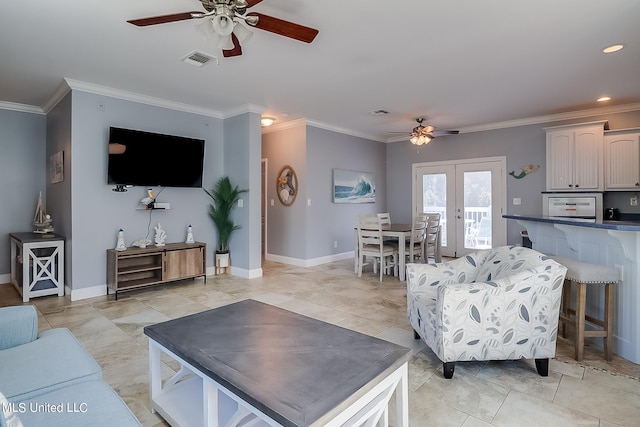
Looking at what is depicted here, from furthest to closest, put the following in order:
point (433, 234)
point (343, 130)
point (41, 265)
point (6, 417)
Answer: point (343, 130)
point (433, 234)
point (41, 265)
point (6, 417)

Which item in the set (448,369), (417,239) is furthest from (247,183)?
(448,369)

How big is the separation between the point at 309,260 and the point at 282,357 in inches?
182

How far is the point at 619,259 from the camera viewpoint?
255 cm

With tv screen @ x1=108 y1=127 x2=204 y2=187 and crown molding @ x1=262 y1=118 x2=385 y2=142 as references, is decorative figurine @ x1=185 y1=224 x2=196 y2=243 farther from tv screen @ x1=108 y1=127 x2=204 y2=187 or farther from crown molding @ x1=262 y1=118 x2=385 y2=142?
crown molding @ x1=262 y1=118 x2=385 y2=142

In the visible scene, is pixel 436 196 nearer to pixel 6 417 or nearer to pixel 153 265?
pixel 153 265

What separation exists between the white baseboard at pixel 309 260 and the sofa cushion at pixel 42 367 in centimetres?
453

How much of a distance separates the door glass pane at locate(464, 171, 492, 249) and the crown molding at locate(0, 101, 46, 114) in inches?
289

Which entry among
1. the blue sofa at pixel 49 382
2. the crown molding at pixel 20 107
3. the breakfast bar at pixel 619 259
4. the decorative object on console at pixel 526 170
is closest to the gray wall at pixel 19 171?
the crown molding at pixel 20 107

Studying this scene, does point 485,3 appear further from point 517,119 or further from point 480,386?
point 517,119

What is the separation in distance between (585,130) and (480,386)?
483 centimetres

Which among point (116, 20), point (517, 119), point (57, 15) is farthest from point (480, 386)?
point (517, 119)

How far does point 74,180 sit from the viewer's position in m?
4.04

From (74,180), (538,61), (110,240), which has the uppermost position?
(538,61)

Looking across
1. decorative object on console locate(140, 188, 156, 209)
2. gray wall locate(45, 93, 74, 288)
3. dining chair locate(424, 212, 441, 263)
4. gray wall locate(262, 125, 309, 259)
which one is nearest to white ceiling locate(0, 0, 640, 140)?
gray wall locate(45, 93, 74, 288)
